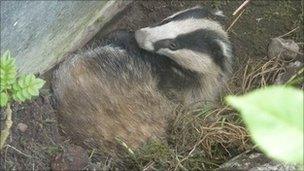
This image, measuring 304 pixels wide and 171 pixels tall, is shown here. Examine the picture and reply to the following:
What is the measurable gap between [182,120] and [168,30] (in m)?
0.57

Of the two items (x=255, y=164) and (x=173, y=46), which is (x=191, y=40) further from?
(x=255, y=164)

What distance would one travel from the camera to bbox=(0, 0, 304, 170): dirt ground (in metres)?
2.42

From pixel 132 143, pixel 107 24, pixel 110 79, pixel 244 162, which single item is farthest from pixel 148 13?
pixel 244 162

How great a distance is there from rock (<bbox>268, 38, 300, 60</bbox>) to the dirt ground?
67 mm

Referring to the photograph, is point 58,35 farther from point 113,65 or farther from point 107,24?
point 107,24

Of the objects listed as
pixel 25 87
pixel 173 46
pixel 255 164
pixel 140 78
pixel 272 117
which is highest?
pixel 272 117

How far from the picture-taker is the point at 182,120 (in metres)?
3.10

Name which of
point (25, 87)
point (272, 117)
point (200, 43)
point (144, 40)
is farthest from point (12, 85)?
point (272, 117)

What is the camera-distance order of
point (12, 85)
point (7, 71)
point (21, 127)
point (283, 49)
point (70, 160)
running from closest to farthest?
point (7, 71)
point (12, 85)
point (70, 160)
point (21, 127)
point (283, 49)

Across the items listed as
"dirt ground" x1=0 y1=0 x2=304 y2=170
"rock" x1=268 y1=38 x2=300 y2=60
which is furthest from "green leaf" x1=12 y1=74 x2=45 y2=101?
"rock" x1=268 y1=38 x2=300 y2=60

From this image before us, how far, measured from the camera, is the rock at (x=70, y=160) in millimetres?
2314

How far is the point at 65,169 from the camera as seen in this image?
230cm

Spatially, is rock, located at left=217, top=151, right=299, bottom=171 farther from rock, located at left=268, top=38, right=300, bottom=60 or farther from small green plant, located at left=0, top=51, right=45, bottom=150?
rock, located at left=268, top=38, right=300, bottom=60

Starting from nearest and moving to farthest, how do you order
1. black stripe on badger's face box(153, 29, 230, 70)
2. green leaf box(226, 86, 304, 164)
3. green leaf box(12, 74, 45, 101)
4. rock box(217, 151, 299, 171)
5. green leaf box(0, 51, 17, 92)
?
green leaf box(226, 86, 304, 164) → green leaf box(0, 51, 17, 92) → green leaf box(12, 74, 45, 101) → rock box(217, 151, 299, 171) → black stripe on badger's face box(153, 29, 230, 70)
